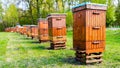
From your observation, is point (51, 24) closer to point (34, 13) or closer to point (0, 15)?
point (34, 13)

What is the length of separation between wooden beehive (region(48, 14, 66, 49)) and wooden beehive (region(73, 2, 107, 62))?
13.4 ft

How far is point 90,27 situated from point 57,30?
187 inches

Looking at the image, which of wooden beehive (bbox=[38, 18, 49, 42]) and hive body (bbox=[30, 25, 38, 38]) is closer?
wooden beehive (bbox=[38, 18, 49, 42])

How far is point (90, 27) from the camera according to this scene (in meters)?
8.43

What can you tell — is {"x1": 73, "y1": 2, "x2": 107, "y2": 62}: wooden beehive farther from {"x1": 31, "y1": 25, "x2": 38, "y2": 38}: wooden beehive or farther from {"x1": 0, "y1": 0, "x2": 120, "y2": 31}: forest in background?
Answer: {"x1": 0, "y1": 0, "x2": 120, "y2": 31}: forest in background

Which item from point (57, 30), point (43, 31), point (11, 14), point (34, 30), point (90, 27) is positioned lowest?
point (34, 30)

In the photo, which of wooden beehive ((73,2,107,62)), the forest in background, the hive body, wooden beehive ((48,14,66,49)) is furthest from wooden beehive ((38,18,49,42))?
the forest in background

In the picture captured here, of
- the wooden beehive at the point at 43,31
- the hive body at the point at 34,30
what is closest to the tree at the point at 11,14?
the hive body at the point at 34,30

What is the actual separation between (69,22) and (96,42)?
34.5 m

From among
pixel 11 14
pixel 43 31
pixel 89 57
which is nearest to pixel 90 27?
pixel 89 57

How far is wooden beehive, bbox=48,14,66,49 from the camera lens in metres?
12.9

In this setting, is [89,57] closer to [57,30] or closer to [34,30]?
[57,30]

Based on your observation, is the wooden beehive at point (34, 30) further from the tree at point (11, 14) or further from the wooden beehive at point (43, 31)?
the tree at point (11, 14)

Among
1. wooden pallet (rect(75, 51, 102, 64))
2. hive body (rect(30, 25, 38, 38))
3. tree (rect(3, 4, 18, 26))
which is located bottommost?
wooden pallet (rect(75, 51, 102, 64))
